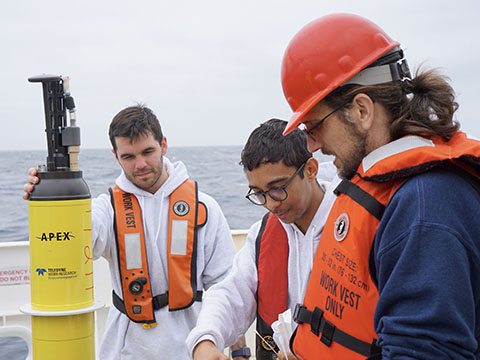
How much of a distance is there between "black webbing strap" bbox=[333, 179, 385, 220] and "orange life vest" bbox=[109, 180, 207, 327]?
5.75 ft

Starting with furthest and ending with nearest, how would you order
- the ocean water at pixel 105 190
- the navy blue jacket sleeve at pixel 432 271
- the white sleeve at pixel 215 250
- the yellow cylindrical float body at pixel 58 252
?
the ocean water at pixel 105 190 < the white sleeve at pixel 215 250 < the yellow cylindrical float body at pixel 58 252 < the navy blue jacket sleeve at pixel 432 271

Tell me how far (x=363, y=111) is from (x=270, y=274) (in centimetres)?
100

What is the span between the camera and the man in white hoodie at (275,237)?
7.00 ft

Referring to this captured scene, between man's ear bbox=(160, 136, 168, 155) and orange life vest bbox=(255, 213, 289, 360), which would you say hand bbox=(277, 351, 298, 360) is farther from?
man's ear bbox=(160, 136, 168, 155)

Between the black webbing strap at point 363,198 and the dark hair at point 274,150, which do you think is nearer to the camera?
the black webbing strap at point 363,198

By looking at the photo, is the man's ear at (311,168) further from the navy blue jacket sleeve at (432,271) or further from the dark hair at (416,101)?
the navy blue jacket sleeve at (432,271)

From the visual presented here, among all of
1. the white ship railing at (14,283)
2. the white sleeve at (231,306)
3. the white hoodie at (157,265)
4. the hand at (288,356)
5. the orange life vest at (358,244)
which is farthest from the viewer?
the white ship railing at (14,283)

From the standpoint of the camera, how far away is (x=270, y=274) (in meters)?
2.18

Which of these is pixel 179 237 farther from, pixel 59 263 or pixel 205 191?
pixel 205 191

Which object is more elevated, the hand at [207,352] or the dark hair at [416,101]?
the dark hair at [416,101]

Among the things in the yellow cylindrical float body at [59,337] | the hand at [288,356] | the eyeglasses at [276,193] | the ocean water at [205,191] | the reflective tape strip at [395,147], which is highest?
the reflective tape strip at [395,147]

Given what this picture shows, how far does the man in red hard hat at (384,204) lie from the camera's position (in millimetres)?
1101

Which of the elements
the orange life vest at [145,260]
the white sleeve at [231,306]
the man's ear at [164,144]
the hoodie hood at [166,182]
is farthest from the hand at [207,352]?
the man's ear at [164,144]

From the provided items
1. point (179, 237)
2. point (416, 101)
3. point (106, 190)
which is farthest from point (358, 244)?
point (106, 190)
